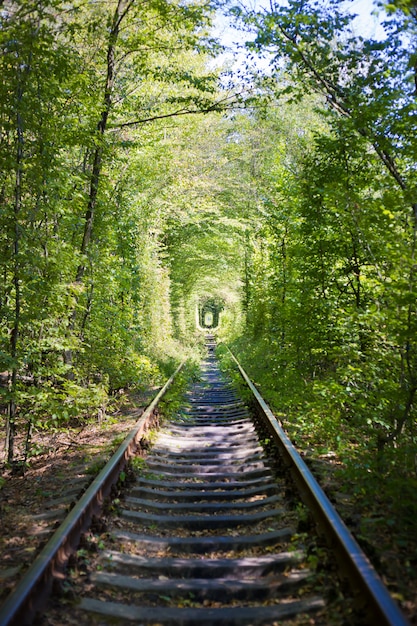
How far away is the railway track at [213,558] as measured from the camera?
2.73 m

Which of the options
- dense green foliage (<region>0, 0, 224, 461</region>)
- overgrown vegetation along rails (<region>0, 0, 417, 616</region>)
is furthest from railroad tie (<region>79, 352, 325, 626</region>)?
dense green foliage (<region>0, 0, 224, 461</region>)

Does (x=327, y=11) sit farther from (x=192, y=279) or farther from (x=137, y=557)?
(x=192, y=279)

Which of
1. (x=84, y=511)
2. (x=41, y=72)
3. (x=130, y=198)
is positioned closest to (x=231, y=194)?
(x=130, y=198)

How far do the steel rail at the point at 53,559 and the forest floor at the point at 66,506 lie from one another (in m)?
0.21

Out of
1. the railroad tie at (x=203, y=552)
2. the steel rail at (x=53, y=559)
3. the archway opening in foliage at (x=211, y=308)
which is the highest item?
the archway opening in foliage at (x=211, y=308)

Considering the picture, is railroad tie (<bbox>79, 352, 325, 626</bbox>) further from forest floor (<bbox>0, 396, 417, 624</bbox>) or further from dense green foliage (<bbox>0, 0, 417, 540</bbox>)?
dense green foliage (<bbox>0, 0, 417, 540</bbox>)

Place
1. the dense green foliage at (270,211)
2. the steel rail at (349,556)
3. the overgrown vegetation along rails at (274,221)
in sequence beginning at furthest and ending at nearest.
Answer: the dense green foliage at (270,211), the overgrown vegetation along rails at (274,221), the steel rail at (349,556)

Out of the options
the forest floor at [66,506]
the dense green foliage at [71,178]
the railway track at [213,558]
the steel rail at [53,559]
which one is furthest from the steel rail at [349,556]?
the dense green foliage at [71,178]

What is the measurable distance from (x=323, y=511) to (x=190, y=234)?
956 inches

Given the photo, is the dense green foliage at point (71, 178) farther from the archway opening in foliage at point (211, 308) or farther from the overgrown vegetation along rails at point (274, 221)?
the archway opening in foliage at point (211, 308)

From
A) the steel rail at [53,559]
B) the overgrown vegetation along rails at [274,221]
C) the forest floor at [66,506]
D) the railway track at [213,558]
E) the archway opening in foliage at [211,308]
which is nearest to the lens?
the steel rail at [53,559]

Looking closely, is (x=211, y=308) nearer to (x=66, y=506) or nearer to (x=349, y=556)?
(x=66, y=506)

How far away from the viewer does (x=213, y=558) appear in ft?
11.7

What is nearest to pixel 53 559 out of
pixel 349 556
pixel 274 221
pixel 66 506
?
pixel 66 506
